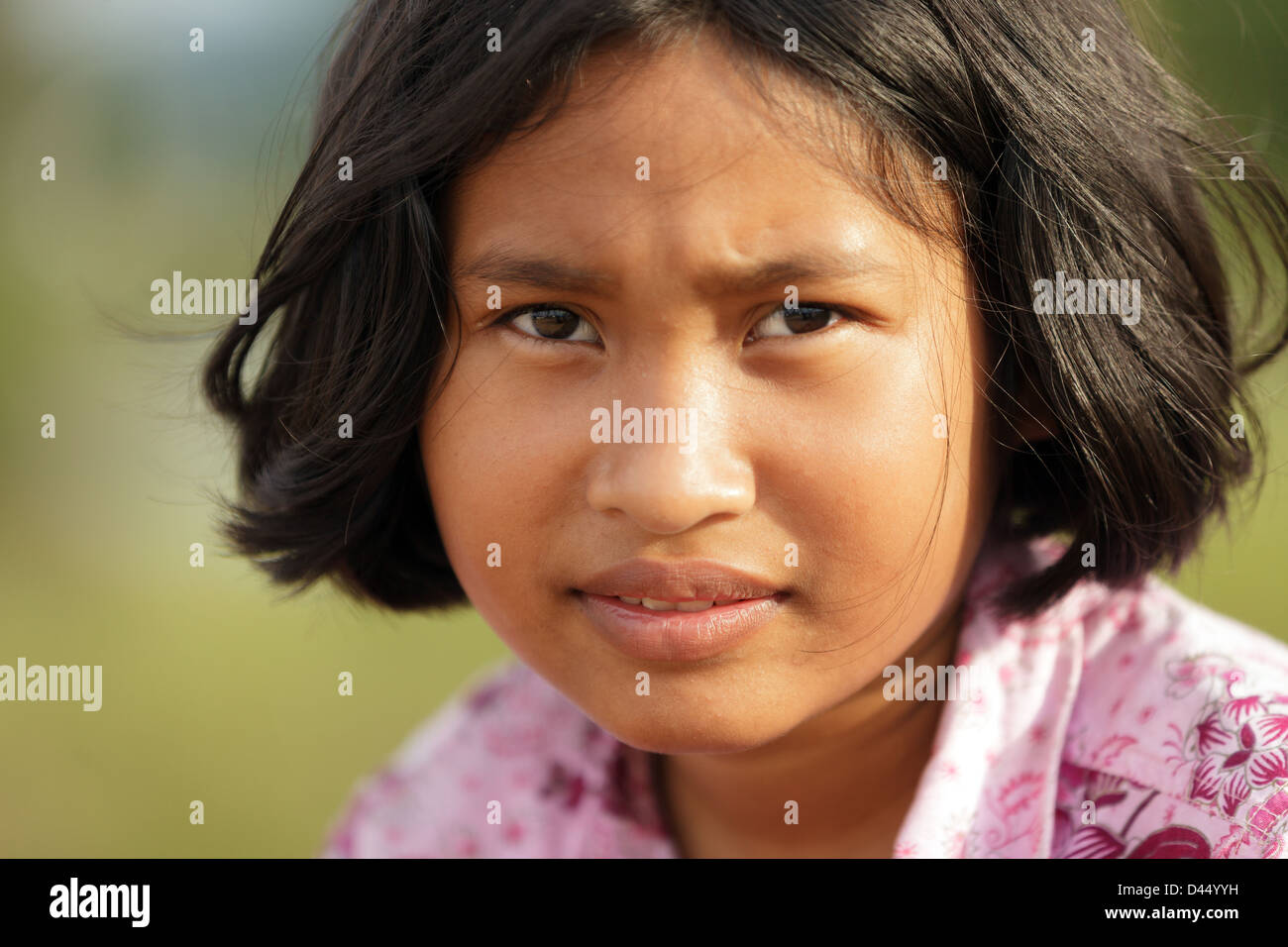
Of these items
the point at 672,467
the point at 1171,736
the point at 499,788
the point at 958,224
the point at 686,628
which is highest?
the point at 958,224

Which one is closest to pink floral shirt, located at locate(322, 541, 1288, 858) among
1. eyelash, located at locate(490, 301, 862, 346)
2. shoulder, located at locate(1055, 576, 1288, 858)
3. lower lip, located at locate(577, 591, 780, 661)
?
shoulder, located at locate(1055, 576, 1288, 858)

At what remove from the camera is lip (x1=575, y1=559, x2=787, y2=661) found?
4.37ft

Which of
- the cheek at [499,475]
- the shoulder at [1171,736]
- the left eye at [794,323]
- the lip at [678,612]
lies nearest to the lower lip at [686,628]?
the lip at [678,612]

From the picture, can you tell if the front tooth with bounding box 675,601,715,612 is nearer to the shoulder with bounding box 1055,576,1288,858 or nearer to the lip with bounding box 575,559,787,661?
the lip with bounding box 575,559,787,661

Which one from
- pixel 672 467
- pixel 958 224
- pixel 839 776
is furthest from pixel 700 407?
pixel 839 776

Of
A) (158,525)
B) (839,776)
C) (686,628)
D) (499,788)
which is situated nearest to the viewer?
(686,628)

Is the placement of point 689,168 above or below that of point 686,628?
above

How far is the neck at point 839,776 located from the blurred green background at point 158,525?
1.68 feet

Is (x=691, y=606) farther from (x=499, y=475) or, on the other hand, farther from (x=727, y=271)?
(x=727, y=271)

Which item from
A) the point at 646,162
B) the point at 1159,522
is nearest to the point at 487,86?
the point at 646,162

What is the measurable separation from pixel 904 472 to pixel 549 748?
95 centimetres

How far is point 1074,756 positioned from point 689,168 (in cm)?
92

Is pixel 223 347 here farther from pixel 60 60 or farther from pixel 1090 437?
pixel 60 60

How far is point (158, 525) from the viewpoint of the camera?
4.57 metres
